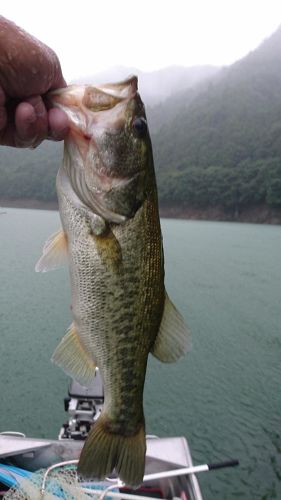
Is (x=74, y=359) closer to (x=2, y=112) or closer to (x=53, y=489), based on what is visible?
(x=2, y=112)

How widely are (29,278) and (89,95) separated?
20.0 m

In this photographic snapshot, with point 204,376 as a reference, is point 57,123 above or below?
above

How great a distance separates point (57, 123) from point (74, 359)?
1.27m

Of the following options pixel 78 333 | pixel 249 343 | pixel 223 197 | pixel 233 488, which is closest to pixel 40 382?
pixel 233 488

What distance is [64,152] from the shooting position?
2.22 metres

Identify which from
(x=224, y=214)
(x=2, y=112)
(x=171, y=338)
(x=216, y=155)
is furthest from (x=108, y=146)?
(x=216, y=155)

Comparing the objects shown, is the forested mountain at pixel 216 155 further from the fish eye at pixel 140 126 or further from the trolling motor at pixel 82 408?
the fish eye at pixel 140 126

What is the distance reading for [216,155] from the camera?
93.7m

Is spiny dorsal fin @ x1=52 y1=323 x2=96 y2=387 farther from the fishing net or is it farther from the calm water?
the calm water

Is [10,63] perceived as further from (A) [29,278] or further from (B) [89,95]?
(A) [29,278]

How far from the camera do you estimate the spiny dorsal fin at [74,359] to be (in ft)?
7.85

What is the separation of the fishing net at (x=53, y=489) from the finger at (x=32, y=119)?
303cm

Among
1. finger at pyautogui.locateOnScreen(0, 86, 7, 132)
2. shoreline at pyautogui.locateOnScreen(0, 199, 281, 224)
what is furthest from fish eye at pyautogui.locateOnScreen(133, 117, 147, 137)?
shoreline at pyautogui.locateOnScreen(0, 199, 281, 224)

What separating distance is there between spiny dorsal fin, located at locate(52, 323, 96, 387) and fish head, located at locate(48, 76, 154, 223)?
2.41ft
